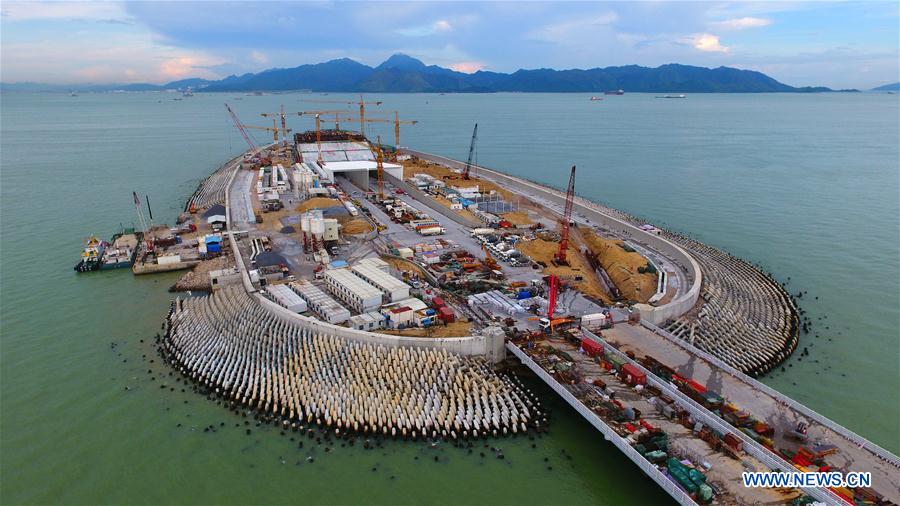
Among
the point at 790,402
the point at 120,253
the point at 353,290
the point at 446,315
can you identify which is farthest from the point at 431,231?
the point at 790,402

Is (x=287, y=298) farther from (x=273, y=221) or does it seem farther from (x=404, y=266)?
(x=273, y=221)

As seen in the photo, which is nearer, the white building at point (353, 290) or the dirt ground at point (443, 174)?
the white building at point (353, 290)

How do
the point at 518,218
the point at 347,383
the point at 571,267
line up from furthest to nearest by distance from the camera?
1. the point at 518,218
2. the point at 571,267
3. the point at 347,383

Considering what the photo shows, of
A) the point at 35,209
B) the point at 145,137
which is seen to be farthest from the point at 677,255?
the point at 145,137

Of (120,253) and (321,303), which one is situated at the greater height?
(321,303)

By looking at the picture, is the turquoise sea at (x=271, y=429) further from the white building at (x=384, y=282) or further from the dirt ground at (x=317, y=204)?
the dirt ground at (x=317, y=204)

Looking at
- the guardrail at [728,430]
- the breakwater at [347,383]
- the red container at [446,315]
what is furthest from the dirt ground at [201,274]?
the guardrail at [728,430]

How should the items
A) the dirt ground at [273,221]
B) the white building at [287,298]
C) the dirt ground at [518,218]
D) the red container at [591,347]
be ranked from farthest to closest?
the dirt ground at [518,218] < the dirt ground at [273,221] < the white building at [287,298] < the red container at [591,347]
